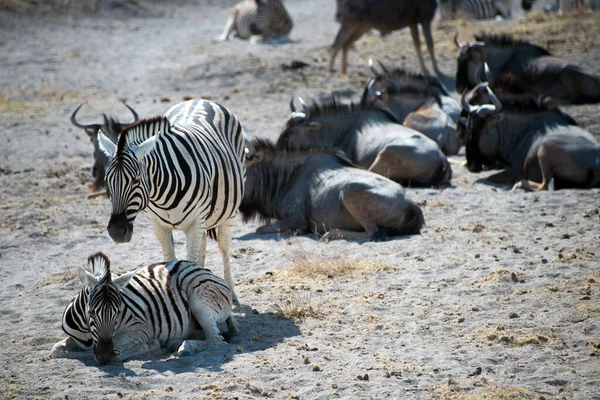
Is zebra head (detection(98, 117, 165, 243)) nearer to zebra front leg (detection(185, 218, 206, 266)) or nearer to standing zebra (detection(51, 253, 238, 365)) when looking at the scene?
standing zebra (detection(51, 253, 238, 365))

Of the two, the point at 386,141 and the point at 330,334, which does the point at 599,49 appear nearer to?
the point at 386,141

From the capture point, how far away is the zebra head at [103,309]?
546 cm

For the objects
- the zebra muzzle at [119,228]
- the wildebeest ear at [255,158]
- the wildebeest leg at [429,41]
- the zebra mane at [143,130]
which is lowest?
the wildebeest ear at [255,158]

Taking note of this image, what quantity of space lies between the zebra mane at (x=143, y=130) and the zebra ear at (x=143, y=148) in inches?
2.5

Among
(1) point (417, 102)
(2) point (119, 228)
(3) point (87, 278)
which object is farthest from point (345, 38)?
(3) point (87, 278)

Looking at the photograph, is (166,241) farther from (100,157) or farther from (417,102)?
(417,102)

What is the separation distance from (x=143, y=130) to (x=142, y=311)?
4.48 feet

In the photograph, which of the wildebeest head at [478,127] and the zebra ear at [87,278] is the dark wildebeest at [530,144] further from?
the zebra ear at [87,278]

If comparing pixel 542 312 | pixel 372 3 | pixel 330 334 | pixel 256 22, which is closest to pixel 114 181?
pixel 330 334

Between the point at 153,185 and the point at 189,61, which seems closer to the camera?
the point at 153,185

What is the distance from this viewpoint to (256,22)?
81.0ft

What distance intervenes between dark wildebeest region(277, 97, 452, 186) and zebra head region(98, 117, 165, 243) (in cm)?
460

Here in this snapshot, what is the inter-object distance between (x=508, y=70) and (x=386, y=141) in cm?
640

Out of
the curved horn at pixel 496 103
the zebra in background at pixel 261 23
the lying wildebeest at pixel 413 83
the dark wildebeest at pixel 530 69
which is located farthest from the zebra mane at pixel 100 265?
the zebra in background at pixel 261 23
